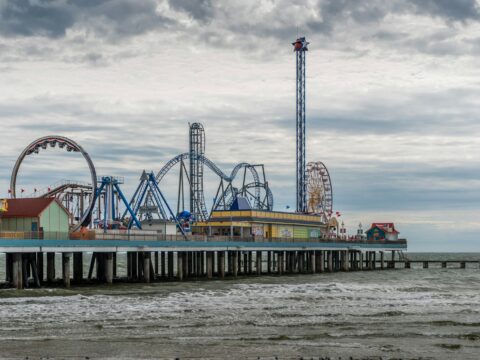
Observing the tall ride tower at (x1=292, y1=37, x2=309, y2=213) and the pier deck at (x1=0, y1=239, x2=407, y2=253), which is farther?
the tall ride tower at (x1=292, y1=37, x2=309, y2=213)

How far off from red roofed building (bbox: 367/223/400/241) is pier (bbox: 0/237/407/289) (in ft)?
65.8

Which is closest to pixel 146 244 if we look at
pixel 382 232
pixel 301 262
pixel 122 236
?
pixel 122 236

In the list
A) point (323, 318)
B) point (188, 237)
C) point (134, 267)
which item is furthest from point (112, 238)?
point (323, 318)

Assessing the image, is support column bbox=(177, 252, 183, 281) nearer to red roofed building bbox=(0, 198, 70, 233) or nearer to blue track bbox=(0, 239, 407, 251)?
blue track bbox=(0, 239, 407, 251)

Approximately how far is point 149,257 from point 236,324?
103 feet

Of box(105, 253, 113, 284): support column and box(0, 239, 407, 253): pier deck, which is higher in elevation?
box(0, 239, 407, 253): pier deck

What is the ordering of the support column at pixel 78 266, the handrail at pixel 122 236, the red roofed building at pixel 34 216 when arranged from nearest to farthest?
the handrail at pixel 122 236
the red roofed building at pixel 34 216
the support column at pixel 78 266

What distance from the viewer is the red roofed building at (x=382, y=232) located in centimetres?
12669

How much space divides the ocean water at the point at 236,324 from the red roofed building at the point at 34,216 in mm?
7725

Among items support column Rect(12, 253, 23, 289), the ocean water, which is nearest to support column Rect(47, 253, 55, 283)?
the ocean water

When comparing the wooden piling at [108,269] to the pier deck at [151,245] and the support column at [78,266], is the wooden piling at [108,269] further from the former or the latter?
the support column at [78,266]

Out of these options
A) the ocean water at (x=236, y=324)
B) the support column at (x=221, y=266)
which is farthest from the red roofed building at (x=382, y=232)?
the ocean water at (x=236, y=324)

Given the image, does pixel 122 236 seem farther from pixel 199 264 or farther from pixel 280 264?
pixel 280 264

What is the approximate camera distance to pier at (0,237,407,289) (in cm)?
5606
